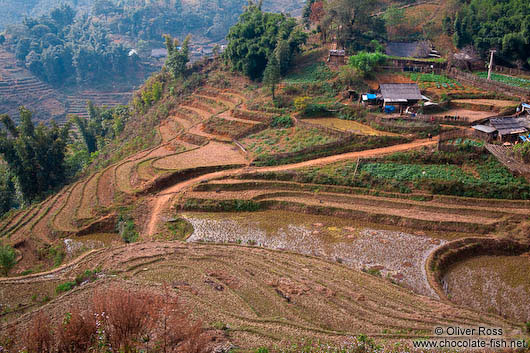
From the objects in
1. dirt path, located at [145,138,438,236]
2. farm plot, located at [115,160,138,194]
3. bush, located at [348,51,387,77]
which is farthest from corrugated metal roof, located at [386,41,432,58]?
farm plot, located at [115,160,138,194]

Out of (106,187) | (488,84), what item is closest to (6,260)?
(106,187)

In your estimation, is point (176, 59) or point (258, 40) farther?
point (176, 59)

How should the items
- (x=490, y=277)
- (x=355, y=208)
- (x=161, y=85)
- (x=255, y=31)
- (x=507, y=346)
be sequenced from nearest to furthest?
1. (x=507, y=346)
2. (x=490, y=277)
3. (x=355, y=208)
4. (x=255, y=31)
5. (x=161, y=85)

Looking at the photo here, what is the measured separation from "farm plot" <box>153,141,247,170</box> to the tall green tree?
35.2 ft

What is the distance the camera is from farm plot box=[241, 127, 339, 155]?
31375mm

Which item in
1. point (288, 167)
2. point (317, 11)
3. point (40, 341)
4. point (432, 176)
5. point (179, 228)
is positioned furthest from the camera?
point (317, 11)

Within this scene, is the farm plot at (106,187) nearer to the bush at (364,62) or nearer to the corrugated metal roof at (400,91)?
the corrugated metal roof at (400,91)

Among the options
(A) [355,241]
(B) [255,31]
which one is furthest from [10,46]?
(A) [355,241]

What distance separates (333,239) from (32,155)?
2790 cm

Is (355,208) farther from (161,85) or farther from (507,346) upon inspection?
(161,85)

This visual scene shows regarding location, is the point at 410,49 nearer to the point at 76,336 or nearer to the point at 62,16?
the point at 76,336

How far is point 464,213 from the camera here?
23984 millimetres

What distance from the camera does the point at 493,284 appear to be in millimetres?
18938

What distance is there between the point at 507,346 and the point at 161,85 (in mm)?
49273
